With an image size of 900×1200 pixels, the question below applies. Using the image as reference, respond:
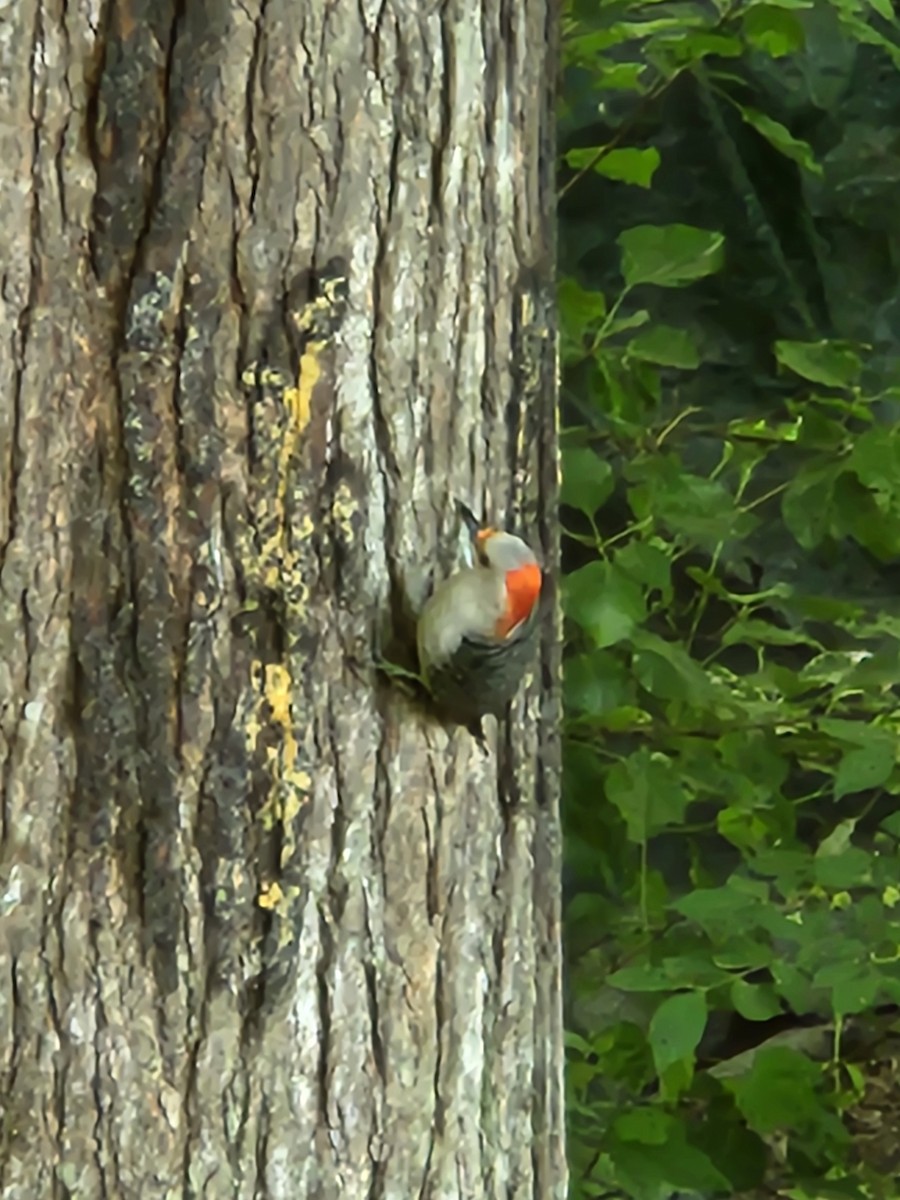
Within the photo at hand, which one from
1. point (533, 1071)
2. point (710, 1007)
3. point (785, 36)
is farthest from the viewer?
point (710, 1007)

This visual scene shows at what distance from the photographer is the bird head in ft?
2.54

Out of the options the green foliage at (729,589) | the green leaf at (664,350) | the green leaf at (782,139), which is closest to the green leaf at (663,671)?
the green foliage at (729,589)

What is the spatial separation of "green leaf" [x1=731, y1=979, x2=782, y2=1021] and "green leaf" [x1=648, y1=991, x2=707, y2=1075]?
51mm

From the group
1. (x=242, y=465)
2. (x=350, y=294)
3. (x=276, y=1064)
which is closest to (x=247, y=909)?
(x=276, y=1064)

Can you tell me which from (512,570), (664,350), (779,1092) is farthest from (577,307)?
(779,1092)

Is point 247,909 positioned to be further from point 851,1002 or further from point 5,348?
point 851,1002

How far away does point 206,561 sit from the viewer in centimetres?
73

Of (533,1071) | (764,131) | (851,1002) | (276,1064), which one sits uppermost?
(764,131)

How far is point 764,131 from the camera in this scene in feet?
4.45

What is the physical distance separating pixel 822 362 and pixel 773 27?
0.34 meters

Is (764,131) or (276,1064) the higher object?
(764,131)

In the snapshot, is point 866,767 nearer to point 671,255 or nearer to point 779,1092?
point 779,1092

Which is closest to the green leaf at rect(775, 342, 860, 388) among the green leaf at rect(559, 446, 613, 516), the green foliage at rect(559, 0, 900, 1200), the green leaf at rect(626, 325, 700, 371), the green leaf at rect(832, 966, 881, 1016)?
the green foliage at rect(559, 0, 900, 1200)

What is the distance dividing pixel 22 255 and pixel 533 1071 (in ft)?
2.00
